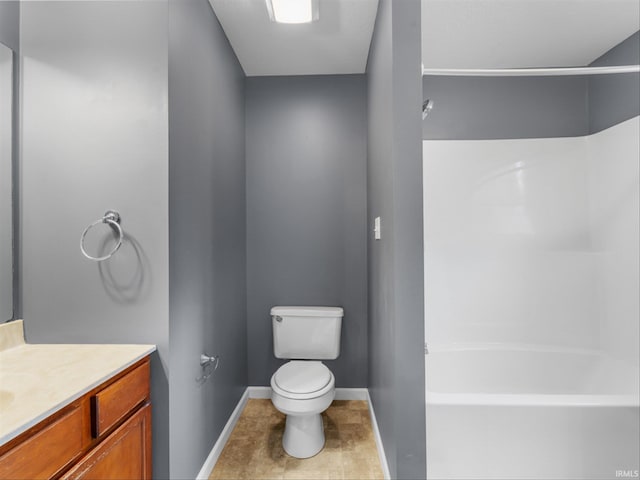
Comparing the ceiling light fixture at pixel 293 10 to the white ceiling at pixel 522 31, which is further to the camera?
the white ceiling at pixel 522 31

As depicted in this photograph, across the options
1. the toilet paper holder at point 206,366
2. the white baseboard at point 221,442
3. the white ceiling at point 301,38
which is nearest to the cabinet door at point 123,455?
the toilet paper holder at point 206,366

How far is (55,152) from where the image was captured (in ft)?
4.48

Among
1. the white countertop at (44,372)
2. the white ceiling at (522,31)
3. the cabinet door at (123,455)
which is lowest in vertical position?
the cabinet door at (123,455)

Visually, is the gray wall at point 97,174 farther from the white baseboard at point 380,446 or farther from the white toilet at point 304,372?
the white baseboard at point 380,446

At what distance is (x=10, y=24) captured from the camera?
1.37m

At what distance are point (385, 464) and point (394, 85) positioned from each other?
1.83 metres

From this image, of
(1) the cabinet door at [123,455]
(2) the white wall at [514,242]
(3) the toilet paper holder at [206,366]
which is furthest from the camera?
(2) the white wall at [514,242]

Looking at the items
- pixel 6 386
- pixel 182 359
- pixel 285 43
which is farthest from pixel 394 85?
pixel 6 386

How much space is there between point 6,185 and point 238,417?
6.17ft

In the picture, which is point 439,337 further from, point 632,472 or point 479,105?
point 479,105

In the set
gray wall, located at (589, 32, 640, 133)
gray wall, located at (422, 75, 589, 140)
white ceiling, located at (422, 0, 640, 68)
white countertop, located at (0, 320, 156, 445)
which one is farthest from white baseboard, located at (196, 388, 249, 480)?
gray wall, located at (589, 32, 640, 133)

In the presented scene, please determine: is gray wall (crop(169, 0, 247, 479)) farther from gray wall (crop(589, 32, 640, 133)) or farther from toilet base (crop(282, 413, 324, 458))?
gray wall (crop(589, 32, 640, 133))

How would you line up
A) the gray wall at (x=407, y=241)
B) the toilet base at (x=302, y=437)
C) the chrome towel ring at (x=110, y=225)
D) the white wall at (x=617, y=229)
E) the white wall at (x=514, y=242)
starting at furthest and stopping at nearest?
the white wall at (x=514, y=242)
the white wall at (x=617, y=229)
the toilet base at (x=302, y=437)
the gray wall at (x=407, y=241)
the chrome towel ring at (x=110, y=225)

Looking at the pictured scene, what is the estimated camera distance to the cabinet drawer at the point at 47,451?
2.47 ft
